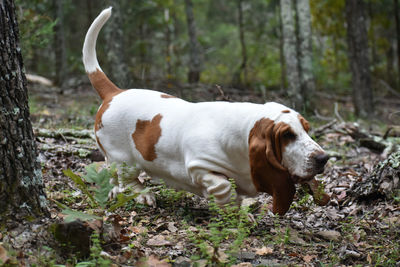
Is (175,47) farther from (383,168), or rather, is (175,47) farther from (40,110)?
(383,168)

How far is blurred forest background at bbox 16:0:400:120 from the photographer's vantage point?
364 inches

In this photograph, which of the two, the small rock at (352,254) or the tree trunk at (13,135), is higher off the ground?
the tree trunk at (13,135)

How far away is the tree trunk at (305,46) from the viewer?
31.0 feet

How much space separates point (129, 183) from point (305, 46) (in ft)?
22.4

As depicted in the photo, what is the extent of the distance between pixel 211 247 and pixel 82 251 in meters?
0.76

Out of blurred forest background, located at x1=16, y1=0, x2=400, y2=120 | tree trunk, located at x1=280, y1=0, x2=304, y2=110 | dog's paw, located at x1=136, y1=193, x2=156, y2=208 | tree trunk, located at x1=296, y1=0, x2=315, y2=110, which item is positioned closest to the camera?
dog's paw, located at x1=136, y1=193, x2=156, y2=208

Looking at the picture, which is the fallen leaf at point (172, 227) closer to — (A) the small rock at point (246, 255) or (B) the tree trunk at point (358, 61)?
A: (A) the small rock at point (246, 255)

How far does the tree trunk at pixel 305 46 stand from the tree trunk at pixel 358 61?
111 cm

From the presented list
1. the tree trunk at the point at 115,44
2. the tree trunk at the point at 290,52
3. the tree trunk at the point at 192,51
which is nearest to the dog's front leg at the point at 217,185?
the tree trunk at the point at 290,52

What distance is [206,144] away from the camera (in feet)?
10.6

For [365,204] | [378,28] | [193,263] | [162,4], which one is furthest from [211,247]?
[378,28]

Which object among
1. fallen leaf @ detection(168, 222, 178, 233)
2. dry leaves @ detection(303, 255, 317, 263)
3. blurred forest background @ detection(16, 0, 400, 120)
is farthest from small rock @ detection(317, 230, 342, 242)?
blurred forest background @ detection(16, 0, 400, 120)

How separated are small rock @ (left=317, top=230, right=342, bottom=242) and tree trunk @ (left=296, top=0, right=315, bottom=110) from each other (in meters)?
6.36

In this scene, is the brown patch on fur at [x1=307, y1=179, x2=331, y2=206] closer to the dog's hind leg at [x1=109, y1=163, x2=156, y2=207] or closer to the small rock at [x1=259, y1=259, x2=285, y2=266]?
the small rock at [x1=259, y1=259, x2=285, y2=266]
